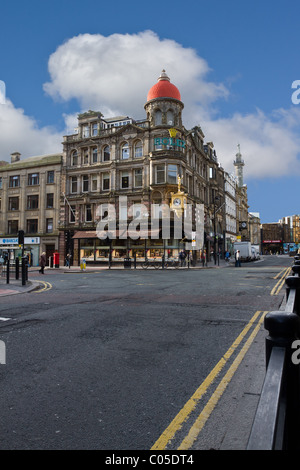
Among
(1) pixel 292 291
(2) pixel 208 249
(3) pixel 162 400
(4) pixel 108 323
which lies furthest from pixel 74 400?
(2) pixel 208 249

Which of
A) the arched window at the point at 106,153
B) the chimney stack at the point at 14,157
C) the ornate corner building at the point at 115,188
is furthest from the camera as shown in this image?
the chimney stack at the point at 14,157

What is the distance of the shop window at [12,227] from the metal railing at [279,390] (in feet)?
148

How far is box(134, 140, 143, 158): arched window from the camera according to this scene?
120 feet

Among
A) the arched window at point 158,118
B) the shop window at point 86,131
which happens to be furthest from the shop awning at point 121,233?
the arched window at point 158,118

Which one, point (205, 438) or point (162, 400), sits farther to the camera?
point (162, 400)

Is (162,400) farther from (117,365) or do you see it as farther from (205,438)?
(117,365)

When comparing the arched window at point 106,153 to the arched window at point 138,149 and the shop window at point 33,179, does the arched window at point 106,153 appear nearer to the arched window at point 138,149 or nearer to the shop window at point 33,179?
the arched window at point 138,149

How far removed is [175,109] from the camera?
36.2 m

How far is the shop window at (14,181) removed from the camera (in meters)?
43.4

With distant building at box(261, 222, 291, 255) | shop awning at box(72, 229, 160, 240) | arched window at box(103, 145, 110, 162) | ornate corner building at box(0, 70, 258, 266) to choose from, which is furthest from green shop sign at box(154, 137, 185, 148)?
distant building at box(261, 222, 291, 255)

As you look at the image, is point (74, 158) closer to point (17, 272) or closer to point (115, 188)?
point (115, 188)

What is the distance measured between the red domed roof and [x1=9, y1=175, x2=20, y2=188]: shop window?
67.5 feet

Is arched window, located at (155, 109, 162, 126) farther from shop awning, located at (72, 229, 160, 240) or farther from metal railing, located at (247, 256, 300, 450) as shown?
metal railing, located at (247, 256, 300, 450)

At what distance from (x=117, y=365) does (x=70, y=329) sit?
229 cm
